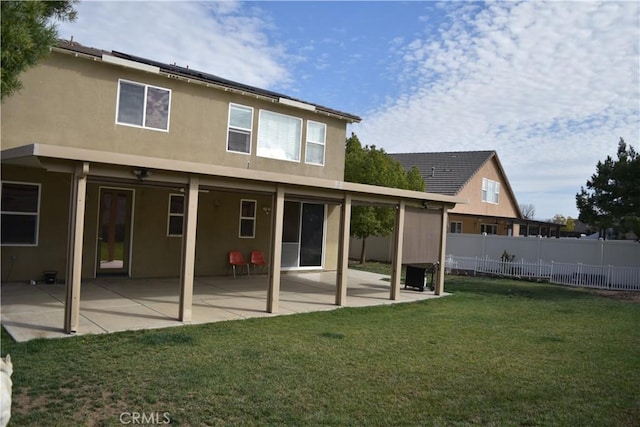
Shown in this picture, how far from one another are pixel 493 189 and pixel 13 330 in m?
29.0

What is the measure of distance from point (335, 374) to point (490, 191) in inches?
1085

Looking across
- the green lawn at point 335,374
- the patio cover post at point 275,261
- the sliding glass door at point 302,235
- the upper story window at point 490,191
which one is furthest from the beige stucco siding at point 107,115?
the upper story window at point 490,191

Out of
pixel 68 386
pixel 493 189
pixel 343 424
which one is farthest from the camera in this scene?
pixel 493 189

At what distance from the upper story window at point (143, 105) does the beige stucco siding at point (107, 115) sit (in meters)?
0.12

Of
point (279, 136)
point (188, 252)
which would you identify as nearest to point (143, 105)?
point (279, 136)

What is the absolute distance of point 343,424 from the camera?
15.6ft

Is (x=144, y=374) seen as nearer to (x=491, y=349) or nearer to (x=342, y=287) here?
(x=491, y=349)

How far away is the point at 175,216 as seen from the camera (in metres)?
14.1

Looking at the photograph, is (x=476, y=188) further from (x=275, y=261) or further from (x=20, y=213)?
(x=20, y=213)

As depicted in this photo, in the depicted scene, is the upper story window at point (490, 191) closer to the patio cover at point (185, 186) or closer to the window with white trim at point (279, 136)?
the window with white trim at point (279, 136)

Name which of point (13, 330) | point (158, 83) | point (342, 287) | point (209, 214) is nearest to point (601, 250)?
point (342, 287)

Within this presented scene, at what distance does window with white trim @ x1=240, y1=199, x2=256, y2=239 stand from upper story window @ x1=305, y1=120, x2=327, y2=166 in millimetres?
2253

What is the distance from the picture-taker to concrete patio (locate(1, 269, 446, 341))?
823 centimetres

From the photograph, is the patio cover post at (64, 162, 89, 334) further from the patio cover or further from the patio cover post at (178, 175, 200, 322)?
the patio cover post at (178, 175, 200, 322)
